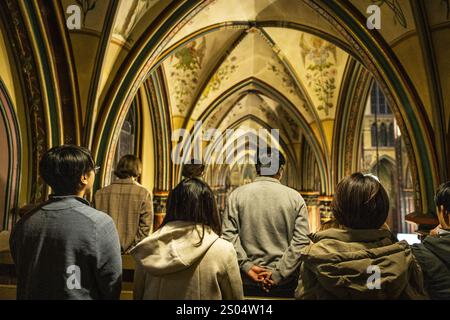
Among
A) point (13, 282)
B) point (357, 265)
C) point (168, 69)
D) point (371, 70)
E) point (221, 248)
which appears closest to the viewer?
point (357, 265)

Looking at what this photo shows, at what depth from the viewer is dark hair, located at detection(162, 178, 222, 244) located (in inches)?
52.8

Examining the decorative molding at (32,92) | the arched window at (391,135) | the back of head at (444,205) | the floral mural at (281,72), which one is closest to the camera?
the back of head at (444,205)

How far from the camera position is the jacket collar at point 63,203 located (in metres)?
1.32

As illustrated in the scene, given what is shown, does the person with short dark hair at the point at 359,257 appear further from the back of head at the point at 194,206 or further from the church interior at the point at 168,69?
the church interior at the point at 168,69

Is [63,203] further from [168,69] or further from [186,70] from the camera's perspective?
[186,70]

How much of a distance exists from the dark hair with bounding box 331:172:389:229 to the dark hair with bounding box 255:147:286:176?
2.05 ft

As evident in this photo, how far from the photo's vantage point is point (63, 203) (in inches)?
52.2

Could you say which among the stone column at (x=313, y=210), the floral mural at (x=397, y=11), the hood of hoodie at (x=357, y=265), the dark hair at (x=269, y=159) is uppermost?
the floral mural at (x=397, y=11)

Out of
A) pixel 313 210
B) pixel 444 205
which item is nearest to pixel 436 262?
pixel 444 205

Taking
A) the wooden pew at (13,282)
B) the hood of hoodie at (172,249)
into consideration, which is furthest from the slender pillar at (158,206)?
the hood of hoodie at (172,249)

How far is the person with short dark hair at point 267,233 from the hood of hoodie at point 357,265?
466mm

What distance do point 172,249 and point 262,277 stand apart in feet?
2.15

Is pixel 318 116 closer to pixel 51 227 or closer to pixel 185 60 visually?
pixel 185 60

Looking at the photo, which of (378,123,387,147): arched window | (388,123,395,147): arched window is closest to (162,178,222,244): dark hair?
(378,123,387,147): arched window
